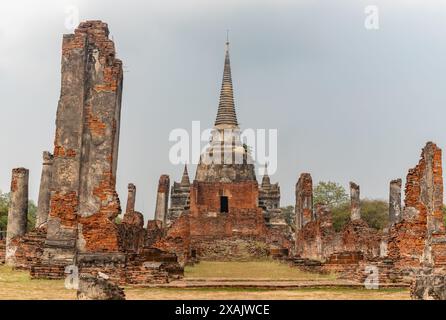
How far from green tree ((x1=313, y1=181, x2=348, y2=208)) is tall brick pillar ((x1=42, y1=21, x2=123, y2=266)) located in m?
38.2

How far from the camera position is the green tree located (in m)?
49.5

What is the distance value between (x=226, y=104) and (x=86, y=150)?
33.6 m

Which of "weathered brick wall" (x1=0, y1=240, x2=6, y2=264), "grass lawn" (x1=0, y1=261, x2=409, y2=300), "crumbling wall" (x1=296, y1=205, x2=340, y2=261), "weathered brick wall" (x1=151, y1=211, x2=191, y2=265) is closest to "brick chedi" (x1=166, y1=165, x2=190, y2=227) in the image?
"weathered brick wall" (x1=151, y1=211, x2=191, y2=265)

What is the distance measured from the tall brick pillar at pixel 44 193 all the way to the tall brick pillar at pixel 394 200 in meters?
10.9

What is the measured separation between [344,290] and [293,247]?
69.5 feet

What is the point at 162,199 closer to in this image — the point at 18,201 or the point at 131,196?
the point at 131,196

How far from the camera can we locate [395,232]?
14.6m

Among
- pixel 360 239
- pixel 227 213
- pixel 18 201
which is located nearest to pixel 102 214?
pixel 18 201

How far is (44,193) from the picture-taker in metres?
18.5

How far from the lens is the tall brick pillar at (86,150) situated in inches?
465

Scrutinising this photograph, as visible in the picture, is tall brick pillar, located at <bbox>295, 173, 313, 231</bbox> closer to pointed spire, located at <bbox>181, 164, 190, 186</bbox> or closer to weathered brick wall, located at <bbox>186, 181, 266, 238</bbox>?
weathered brick wall, located at <bbox>186, 181, 266, 238</bbox>
